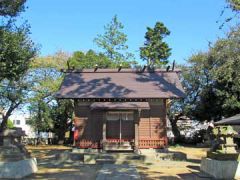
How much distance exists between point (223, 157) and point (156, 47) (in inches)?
2002

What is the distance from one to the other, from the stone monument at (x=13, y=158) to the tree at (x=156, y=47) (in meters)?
48.7

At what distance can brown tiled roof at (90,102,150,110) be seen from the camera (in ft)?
89.2

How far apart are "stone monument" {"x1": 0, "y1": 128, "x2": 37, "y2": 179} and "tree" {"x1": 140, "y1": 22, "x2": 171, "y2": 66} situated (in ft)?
160

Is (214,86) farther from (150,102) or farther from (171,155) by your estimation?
(171,155)

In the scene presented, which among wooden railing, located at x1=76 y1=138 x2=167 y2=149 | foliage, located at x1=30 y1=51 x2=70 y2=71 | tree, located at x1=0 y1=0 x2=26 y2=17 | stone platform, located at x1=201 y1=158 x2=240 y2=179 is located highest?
foliage, located at x1=30 y1=51 x2=70 y2=71

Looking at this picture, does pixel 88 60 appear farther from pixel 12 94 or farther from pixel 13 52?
pixel 13 52

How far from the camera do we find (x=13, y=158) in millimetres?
16547

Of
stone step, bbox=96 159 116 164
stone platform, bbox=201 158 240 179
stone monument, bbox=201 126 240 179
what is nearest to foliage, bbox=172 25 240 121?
stone step, bbox=96 159 116 164

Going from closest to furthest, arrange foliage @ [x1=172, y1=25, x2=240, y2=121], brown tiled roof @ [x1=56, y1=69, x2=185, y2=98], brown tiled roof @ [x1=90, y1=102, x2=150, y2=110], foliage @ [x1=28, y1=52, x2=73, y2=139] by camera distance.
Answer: brown tiled roof @ [x1=90, y1=102, x2=150, y2=110] < brown tiled roof @ [x1=56, y1=69, x2=185, y2=98] < foliage @ [x1=172, y1=25, x2=240, y2=121] < foliage @ [x1=28, y1=52, x2=73, y2=139]

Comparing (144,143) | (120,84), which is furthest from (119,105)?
(120,84)

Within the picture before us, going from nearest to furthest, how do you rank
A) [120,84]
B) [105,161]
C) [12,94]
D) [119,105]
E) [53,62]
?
[105,161], [119,105], [120,84], [12,94], [53,62]

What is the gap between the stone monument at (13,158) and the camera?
1602 centimetres

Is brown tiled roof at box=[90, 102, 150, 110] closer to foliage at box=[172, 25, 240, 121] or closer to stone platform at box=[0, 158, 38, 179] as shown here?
stone platform at box=[0, 158, 38, 179]

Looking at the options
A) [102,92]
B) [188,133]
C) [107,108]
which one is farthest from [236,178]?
[188,133]
